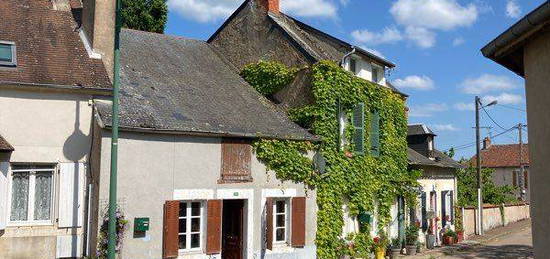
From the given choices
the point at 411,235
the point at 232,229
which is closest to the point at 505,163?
the point at 411,235

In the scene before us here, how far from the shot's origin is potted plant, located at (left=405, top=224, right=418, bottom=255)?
20.1 meters

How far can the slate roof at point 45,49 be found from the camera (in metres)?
12.4

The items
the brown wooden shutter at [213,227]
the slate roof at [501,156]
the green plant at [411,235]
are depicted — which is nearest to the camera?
the brown wooden shutter at [213,227]

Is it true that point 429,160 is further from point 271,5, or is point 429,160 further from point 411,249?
point 271,5

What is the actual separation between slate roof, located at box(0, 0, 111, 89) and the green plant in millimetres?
12633

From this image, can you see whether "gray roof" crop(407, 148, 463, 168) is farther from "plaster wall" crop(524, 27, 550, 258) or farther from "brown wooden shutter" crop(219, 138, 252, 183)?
"plaster wall" crop(524, 27, 550, 258)

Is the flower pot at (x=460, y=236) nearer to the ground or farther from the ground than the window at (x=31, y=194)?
nearer to the ground

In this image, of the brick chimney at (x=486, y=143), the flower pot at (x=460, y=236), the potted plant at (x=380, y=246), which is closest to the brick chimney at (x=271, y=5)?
the potted plant at (x=380, y=246)

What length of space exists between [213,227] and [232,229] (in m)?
1.54

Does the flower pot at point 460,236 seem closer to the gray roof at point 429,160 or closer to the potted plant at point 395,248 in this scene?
the gray roof at point 429,160

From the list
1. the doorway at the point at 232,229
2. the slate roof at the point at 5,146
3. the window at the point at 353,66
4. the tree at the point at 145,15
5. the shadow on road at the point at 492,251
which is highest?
the tree at the point at 145,15

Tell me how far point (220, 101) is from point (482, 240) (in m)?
15.7

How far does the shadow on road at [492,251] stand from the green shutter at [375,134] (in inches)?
209

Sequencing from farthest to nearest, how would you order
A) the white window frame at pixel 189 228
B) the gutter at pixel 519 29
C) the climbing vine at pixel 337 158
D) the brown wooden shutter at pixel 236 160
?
the climbing vine at pixel 337 158
the brown wooden shutter at pixel 236 160
the white window frame at pixel 189 228
the gutter at pixel 519 29
